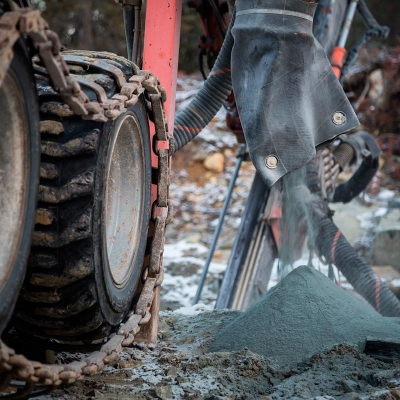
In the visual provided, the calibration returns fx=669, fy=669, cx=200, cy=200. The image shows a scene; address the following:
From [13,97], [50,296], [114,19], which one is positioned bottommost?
[50,296]

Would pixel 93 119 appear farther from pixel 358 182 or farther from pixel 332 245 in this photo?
pixel 358 182

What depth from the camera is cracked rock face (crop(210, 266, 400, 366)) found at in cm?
291

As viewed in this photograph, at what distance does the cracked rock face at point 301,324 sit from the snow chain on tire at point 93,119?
0.44 meters

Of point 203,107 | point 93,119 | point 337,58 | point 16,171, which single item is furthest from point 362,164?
Answer: point 16,171

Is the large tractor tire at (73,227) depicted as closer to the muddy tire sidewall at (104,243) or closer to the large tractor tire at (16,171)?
the muddy tire sidewall at (104,243)

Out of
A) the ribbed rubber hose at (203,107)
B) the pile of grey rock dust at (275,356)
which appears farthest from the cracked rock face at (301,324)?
the ribbed rubber hose at (203,107)

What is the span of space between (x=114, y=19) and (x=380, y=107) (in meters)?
5.21

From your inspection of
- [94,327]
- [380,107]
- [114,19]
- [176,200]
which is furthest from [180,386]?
[114,19]

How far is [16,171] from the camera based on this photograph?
73.4 inches

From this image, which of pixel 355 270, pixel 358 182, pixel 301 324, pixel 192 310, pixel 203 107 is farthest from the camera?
pixel 358 182

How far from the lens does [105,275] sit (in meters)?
2.27

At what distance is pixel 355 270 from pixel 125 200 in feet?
7.41

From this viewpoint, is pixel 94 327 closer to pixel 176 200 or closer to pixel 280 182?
pixel 280 182

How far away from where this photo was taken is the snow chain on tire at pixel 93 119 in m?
1.67
